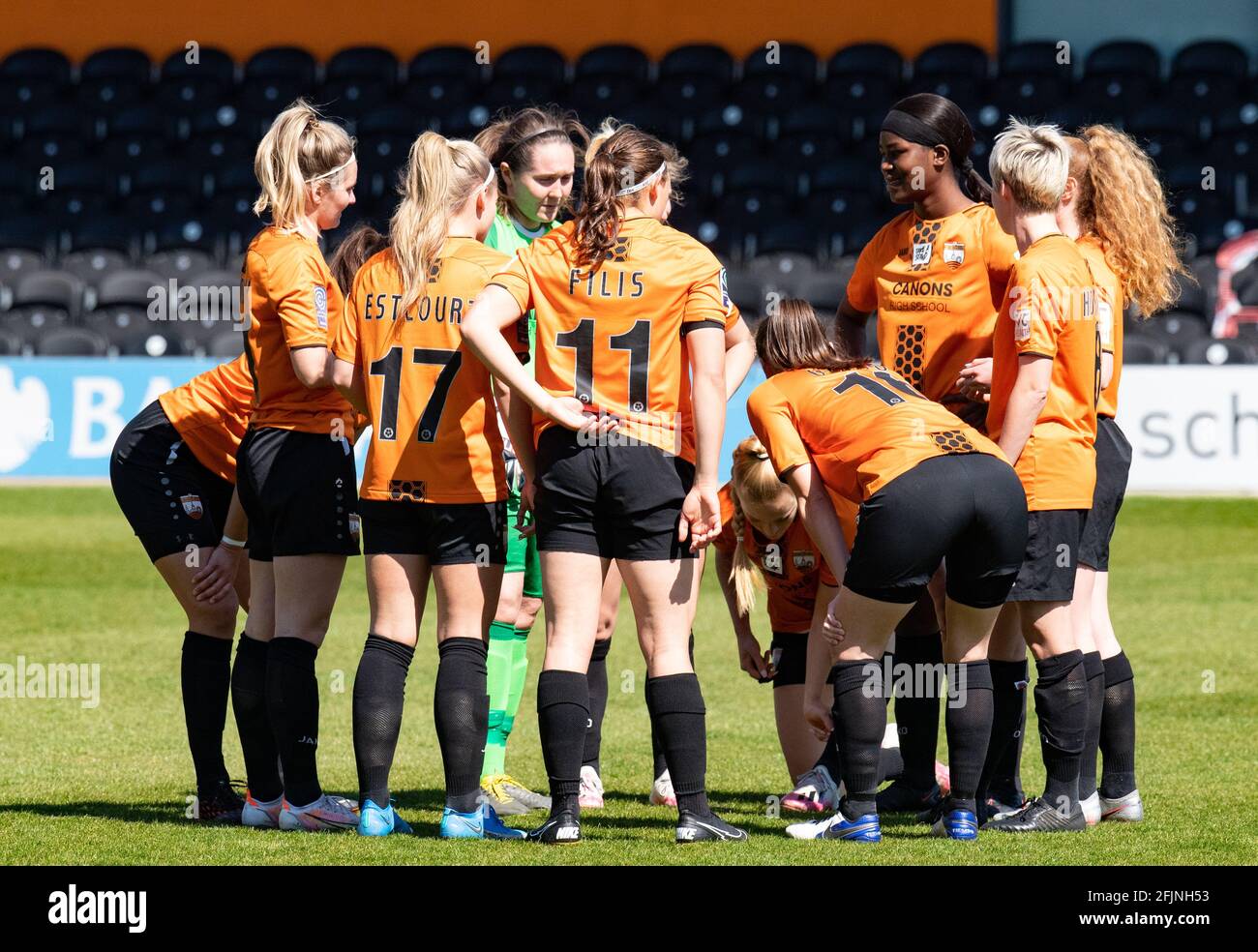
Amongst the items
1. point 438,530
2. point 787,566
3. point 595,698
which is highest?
point 438,530

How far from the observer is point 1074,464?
4.94m

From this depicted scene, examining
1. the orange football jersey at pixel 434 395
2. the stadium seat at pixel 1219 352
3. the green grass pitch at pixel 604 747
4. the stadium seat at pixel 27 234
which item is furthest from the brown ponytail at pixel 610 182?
the stadium seat at pixel 27 234

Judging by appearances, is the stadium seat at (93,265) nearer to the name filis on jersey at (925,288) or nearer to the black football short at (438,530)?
the black football short at (438,530)

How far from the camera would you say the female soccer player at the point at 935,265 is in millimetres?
5168

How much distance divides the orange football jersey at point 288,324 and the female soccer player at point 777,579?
1.38 m

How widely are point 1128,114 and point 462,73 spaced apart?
7.81 m

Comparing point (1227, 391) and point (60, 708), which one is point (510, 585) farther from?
point (1227, 391)

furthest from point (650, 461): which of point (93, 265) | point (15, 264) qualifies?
point (15, 264)

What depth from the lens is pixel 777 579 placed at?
19.1 feet

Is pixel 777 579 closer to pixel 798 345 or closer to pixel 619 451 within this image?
pixel 798 345

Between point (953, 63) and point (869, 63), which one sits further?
point (869, 63)

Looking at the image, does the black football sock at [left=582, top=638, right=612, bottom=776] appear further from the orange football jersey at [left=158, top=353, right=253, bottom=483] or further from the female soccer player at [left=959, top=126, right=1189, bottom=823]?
the female soccer player at [left=959, top=126, right=1189, bottom=823]

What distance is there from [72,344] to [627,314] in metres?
12.7
